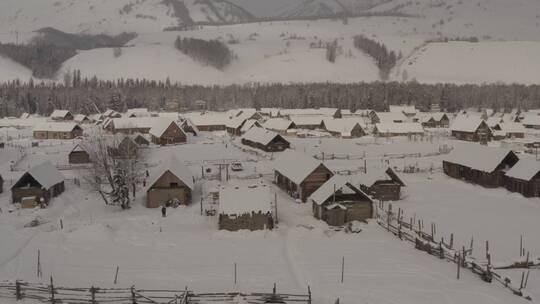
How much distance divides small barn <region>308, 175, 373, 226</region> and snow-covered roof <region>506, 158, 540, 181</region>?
1814cm

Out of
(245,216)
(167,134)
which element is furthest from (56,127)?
(245,216)

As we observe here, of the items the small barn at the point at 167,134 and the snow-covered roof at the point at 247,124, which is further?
the snow-covered roof at the point at 247,124

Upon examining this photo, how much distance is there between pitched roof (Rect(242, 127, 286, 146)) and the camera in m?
75.6

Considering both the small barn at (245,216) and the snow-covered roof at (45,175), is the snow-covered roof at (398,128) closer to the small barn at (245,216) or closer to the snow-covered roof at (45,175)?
the snow-covered roof at (45,175)

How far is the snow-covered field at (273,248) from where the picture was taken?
25.6 metres

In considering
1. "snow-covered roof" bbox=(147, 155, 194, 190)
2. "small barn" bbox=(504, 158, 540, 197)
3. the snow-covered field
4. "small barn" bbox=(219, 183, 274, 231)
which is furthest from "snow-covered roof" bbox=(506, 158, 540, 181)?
"snow-covered roof" bbox=(147, 155, 194, 190)

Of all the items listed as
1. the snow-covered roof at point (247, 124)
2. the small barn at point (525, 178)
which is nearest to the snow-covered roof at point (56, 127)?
the snow-covered roof at point (247, 124)

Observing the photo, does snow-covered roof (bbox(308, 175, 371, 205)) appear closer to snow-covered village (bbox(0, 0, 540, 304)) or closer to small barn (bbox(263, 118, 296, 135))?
snow-covered village (bbox(0, 0, 540, 304))

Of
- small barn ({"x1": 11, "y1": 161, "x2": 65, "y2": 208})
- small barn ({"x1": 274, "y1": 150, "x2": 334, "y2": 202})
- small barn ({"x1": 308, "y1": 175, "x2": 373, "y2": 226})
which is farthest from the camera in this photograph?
small barn ({"x1": 274, "y1": 150, "x2": 334, "y2": 202})

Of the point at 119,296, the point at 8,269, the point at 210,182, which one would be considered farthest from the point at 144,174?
the point at 119,296

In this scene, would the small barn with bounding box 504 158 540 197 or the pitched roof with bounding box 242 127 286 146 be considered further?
the pitched roof with bounding box 242 127 286 146

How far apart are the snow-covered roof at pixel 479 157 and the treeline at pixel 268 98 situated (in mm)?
108410

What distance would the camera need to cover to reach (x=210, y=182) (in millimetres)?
52375

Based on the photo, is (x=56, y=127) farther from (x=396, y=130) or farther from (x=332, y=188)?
(x=332, y=188)
